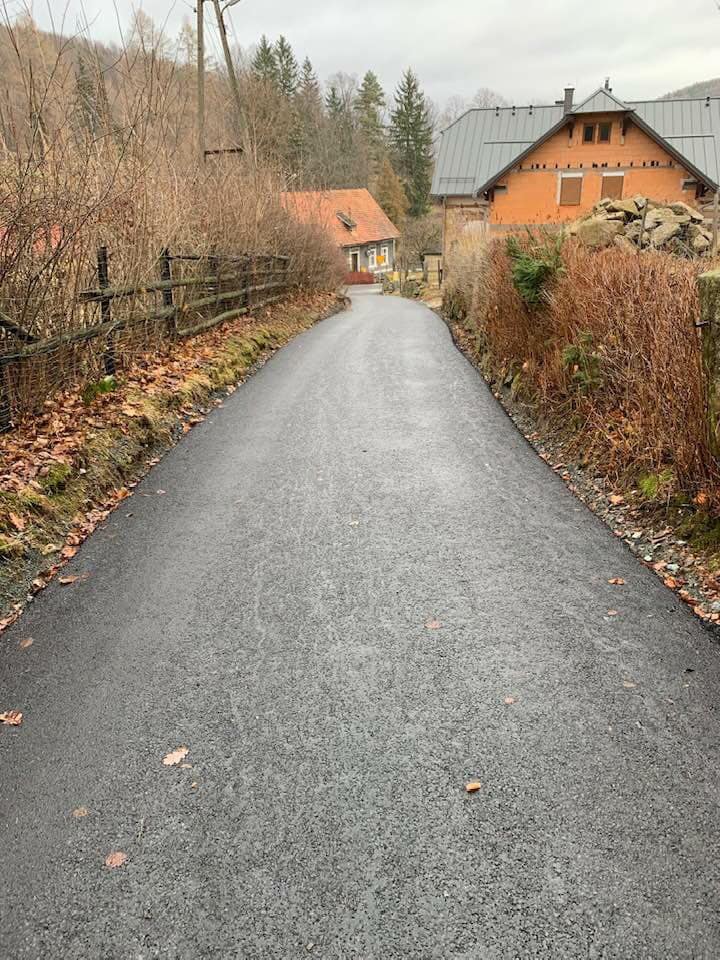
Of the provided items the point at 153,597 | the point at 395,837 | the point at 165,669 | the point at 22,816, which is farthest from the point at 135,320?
the point at 395,837

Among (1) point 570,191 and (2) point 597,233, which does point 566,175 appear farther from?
(2) point 597,233

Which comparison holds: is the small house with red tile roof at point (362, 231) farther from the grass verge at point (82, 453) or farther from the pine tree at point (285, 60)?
the grass verge at point (82, 453)

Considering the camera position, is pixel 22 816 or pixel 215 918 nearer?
pixel 215 918

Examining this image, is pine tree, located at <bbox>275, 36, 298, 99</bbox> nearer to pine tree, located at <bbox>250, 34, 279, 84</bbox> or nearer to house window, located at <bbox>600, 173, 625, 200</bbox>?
pine tree, located at <bbox>250, 34, 279, 84</bbox>

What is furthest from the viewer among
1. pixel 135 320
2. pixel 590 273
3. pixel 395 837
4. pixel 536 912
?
pixel 135 320

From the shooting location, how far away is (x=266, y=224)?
17.9 m

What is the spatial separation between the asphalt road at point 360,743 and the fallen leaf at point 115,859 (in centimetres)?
3

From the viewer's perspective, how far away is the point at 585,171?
2927 cm

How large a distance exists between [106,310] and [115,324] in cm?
18

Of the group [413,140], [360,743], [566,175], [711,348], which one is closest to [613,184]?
[566,175]

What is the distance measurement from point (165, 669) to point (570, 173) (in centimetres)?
3146

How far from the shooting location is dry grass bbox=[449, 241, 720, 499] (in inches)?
192

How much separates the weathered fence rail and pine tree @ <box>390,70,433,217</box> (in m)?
59.4

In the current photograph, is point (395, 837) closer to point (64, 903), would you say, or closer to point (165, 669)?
point (64, 903)
